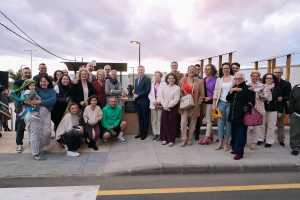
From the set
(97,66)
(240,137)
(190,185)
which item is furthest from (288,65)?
(97,66)

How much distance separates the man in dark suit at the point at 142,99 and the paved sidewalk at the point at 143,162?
3.60ft

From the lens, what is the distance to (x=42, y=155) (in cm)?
686

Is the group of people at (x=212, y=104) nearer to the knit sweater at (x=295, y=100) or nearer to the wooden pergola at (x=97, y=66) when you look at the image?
the knit sweater at (x=295, y=100)

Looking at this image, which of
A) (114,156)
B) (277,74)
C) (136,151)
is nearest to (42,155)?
(114,156)

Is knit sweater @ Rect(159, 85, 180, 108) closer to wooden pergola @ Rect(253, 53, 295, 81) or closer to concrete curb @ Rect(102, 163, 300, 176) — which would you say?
concrete curb @ Rect(102, 163, 300, 176)

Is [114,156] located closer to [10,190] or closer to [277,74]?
[10,190]

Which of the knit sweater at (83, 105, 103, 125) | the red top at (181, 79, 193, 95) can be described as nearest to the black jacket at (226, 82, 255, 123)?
the red top at (181, 79, 193, 95)

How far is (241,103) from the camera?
658cm

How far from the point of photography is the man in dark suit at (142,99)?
844cm

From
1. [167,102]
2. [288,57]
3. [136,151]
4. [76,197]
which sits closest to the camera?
[76,197]

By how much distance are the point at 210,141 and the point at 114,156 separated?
2.44 meters

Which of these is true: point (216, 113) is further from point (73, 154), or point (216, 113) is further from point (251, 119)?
point (73, 154)

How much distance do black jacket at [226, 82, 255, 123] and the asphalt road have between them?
1.17m

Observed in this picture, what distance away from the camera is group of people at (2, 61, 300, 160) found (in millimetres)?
6816
